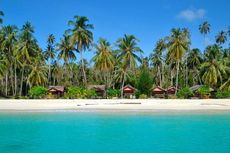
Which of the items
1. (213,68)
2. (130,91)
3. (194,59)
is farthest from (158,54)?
(213,68)

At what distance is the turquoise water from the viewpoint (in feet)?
52.3

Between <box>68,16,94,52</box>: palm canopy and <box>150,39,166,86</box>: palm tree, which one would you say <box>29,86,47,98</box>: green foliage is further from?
<box>150,39,166,86</box>: palm tree

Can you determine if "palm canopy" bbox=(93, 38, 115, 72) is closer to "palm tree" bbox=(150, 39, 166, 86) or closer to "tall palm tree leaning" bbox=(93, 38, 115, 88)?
"tall palm tree leaning" bbox=(93, 38, 115, 88)

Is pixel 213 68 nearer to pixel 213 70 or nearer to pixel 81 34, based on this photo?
pixel 213 70

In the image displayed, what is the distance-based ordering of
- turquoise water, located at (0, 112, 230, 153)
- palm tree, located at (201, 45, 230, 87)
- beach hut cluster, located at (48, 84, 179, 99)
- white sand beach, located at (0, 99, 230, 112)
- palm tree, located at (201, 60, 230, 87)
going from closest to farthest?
turquoise water, located at (0, 112, 230, 153) → white sand beach, located at (0, 99, 230, 112) → palm tree, located at (201, 60, 230, 87) → palm tree, located at (201, 45, 230, 87) → beach hut cluster, located at (48, 84, 179, 99)

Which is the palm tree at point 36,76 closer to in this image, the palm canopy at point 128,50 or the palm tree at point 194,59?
the palm canopy at point 128,50

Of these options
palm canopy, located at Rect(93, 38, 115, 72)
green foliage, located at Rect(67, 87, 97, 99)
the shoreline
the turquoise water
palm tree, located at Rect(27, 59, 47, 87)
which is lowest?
the turquoise water

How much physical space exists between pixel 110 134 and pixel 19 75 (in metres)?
54.9

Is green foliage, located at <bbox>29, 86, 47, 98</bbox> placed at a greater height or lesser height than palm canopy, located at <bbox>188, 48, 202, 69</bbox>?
lesser

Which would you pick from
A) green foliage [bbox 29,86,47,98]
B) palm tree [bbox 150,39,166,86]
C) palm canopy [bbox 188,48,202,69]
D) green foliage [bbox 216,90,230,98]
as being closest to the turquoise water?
green foliage [bbox 29,86,47,98]

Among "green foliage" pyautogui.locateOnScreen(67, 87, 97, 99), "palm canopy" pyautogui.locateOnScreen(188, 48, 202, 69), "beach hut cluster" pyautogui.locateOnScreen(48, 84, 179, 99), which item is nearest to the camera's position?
"green foliage" pyautogui.locateOnScreen(67, 87, 97, 99)

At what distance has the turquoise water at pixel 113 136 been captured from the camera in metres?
15.9

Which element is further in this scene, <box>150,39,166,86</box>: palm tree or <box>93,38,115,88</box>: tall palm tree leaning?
<box>150,39,166,86</box>: palm tree

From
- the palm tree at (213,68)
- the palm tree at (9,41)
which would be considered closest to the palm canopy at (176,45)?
the palm tree at (213,68)
